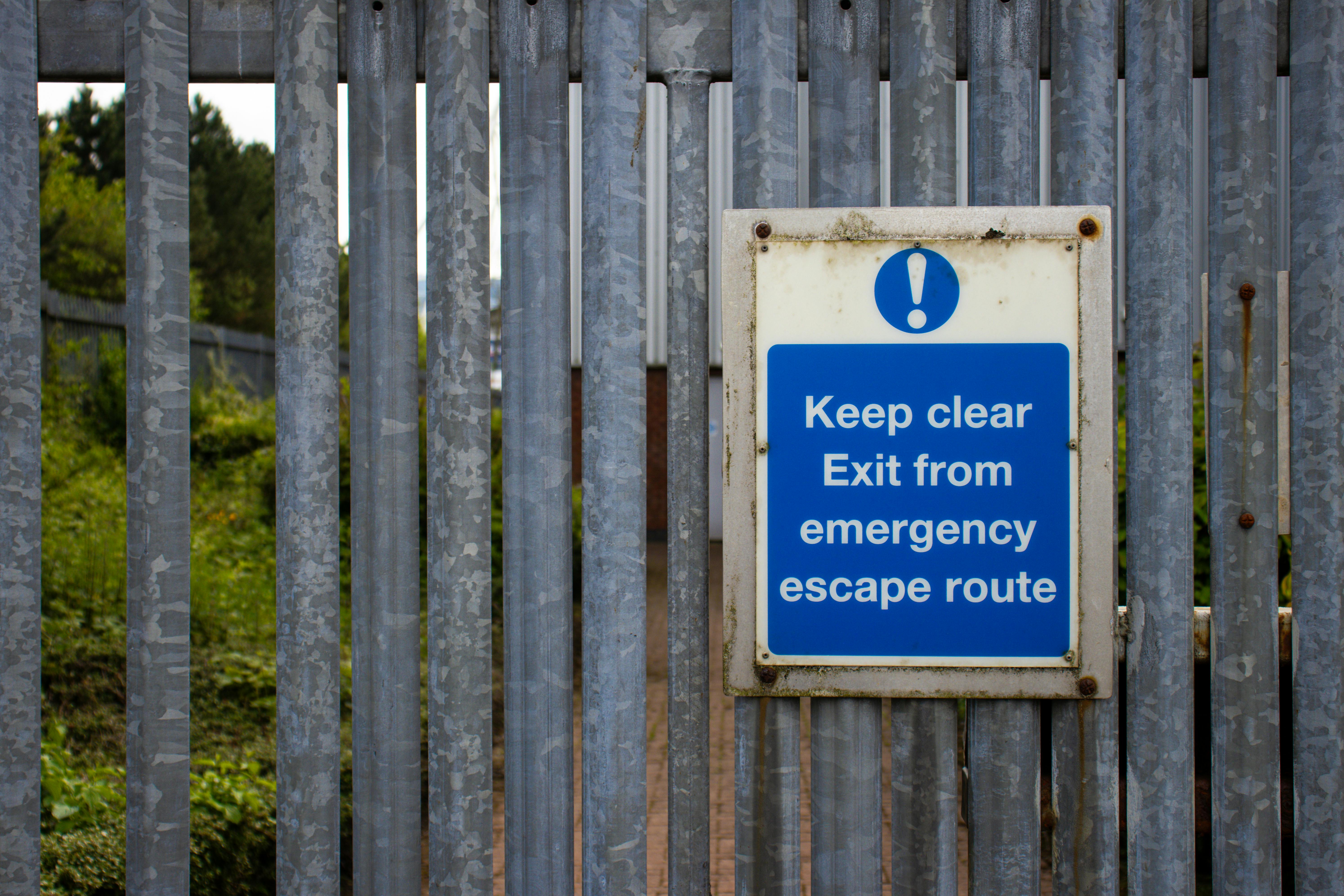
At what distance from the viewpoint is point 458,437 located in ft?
5.78

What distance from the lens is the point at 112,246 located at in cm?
1516

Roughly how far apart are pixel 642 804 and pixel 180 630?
3.29 feet

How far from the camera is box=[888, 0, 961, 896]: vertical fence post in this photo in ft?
5.60

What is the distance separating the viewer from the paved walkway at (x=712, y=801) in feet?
11.8

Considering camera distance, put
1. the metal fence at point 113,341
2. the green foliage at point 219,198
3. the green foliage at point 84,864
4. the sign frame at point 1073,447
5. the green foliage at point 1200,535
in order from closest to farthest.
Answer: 1. the sign frame at point 1073,447
2. the green foliage at point 84,864
3. the green foliage at point 1200,535
4. the metal fence at point 113,341
5. the green foliage at point 219,198

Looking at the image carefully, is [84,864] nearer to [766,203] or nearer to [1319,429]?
[766,203]

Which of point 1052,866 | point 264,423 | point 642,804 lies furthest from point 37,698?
point 264,423

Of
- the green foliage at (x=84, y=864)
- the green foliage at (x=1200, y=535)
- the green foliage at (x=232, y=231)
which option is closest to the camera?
the green foliage at (x=84, y=864)

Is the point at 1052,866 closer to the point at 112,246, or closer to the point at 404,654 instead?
the point at 404,654

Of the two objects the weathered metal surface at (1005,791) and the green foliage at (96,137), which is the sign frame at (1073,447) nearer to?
the weathered metal surface at (1005,791)

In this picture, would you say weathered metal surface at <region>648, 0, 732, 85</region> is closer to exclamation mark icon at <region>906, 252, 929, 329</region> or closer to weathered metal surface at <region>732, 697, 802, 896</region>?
exclamation mark icon at <region>906, 252, 929, 329</region>

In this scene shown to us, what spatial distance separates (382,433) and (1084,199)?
1.48 metres

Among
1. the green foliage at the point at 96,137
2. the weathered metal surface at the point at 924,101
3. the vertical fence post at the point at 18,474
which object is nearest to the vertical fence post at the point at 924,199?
the weathered metal surface at the point at 924,101

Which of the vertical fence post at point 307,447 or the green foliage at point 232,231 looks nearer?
the vertical fence post at point 307,447
